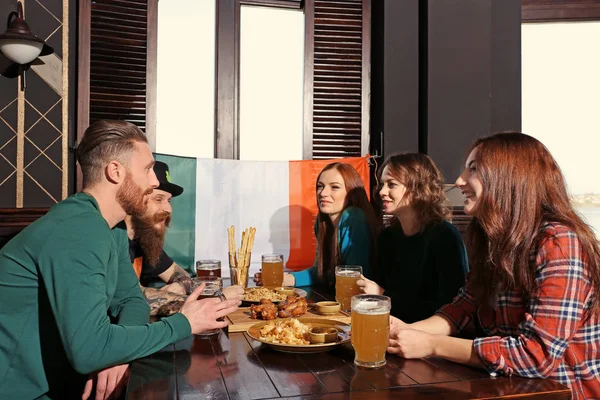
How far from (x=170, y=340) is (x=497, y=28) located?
11.3 feet

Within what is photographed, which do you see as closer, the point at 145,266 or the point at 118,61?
the point at 145,266

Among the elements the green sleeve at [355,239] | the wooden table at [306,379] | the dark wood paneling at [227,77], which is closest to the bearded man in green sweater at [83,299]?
the wooden table at [306,379]

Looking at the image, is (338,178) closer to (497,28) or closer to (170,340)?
(170,340)

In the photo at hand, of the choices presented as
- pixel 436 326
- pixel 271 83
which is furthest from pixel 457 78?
Answer: pixel 436 326

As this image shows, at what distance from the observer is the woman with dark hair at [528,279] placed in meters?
1.23

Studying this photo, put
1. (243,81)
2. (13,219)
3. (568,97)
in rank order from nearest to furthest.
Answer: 1. (13,219)
2. (243,81)
3. (568,97)

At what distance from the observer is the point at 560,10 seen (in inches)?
160

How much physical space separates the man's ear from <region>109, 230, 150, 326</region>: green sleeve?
0.27 m

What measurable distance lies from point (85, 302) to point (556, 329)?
1.14m

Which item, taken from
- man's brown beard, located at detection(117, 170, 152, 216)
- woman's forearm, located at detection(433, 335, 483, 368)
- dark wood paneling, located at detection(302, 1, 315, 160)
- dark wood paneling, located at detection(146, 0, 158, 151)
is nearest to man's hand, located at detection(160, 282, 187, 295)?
man's brown beard, located at detection(117, 170, 152, 216)

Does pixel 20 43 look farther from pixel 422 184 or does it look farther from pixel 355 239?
pixel 422 184

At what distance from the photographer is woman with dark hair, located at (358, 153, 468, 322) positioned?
213 cm

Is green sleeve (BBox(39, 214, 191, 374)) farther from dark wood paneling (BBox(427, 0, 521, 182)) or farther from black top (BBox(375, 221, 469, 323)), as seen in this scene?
dark wood paneling (BBox(427, 0, 521, 182))

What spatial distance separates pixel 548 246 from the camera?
129 centimetres
